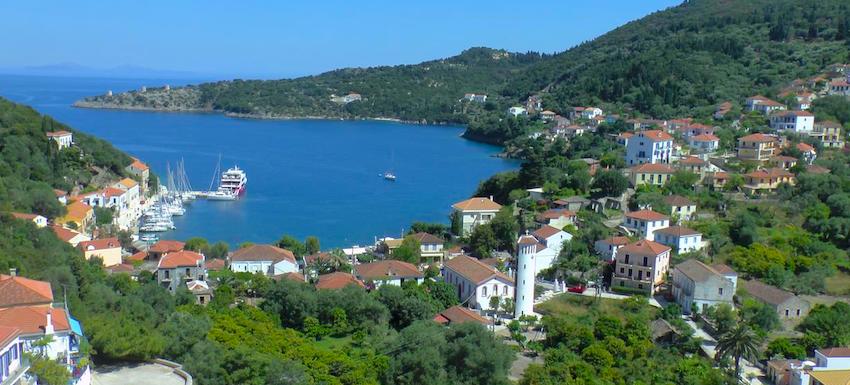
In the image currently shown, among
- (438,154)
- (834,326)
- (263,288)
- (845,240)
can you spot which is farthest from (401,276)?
(438,154)

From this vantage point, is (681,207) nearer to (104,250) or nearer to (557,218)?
(557,218)

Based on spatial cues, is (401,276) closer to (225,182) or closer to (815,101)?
(225,182)

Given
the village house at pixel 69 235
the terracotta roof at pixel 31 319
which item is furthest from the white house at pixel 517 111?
the terracotta roof at pixel 31 319

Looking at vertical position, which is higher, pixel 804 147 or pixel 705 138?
pixel 705 138

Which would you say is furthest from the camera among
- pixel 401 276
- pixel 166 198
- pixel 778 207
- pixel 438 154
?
pixel 438 154

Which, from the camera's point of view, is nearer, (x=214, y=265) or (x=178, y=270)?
(x=178, y=270)

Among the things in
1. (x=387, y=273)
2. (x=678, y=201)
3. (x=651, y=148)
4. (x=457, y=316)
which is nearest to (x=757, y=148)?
(x=651, y=148)
